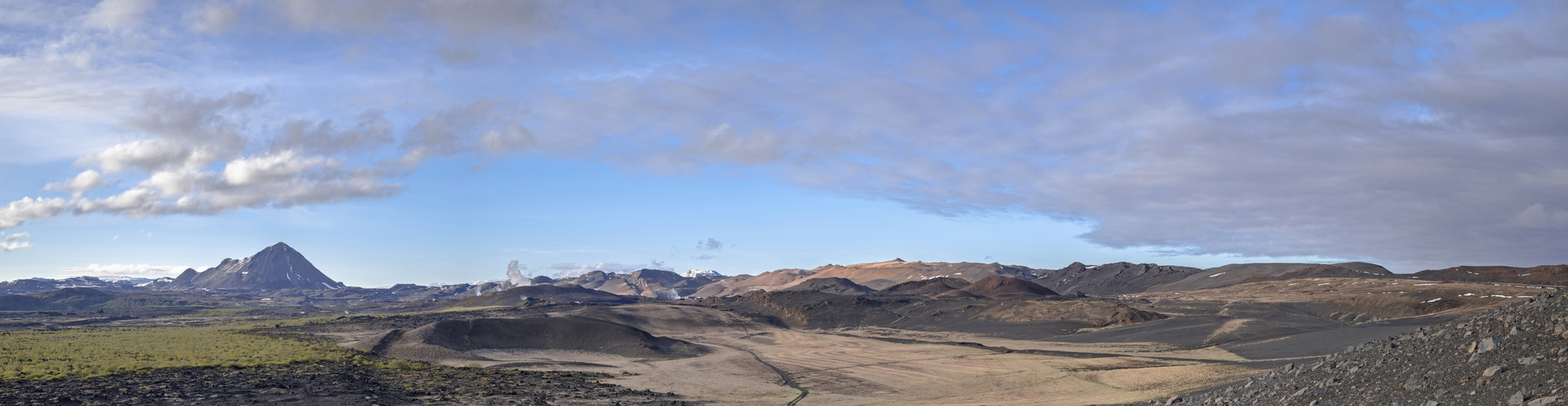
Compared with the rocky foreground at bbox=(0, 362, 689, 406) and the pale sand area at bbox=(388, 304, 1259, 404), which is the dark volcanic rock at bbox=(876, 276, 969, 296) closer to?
the pale sand area at bbox=(388, 304, 1259, 404)

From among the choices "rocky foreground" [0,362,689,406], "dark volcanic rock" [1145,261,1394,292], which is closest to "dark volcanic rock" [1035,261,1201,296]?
"dark volcanic rock" [1145,261,1394,292]

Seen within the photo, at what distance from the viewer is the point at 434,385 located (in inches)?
1746

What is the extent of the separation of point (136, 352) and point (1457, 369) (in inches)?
2997

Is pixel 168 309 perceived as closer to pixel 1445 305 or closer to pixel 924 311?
pixel 924 311

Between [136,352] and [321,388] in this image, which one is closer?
[321,388]

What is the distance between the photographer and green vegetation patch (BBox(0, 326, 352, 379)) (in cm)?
4978

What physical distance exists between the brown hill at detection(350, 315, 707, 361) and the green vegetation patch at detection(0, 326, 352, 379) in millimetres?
5173

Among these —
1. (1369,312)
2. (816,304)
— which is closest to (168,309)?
(816,304)

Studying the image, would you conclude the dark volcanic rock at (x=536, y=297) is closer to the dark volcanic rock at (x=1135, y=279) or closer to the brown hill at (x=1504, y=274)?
the dark volcanic rock at (x=1135, y=279)

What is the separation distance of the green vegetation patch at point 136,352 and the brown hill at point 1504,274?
16418 cm

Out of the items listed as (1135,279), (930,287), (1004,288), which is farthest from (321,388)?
(1135,279)

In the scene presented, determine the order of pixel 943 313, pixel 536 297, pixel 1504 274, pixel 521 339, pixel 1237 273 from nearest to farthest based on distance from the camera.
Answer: pixel 521 339, pixel 943 313, pixel 1504 274, pixel 1237 273, pixel 536 297

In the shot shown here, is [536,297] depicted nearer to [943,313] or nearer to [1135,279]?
[943,313]

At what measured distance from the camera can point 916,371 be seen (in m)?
55.4
